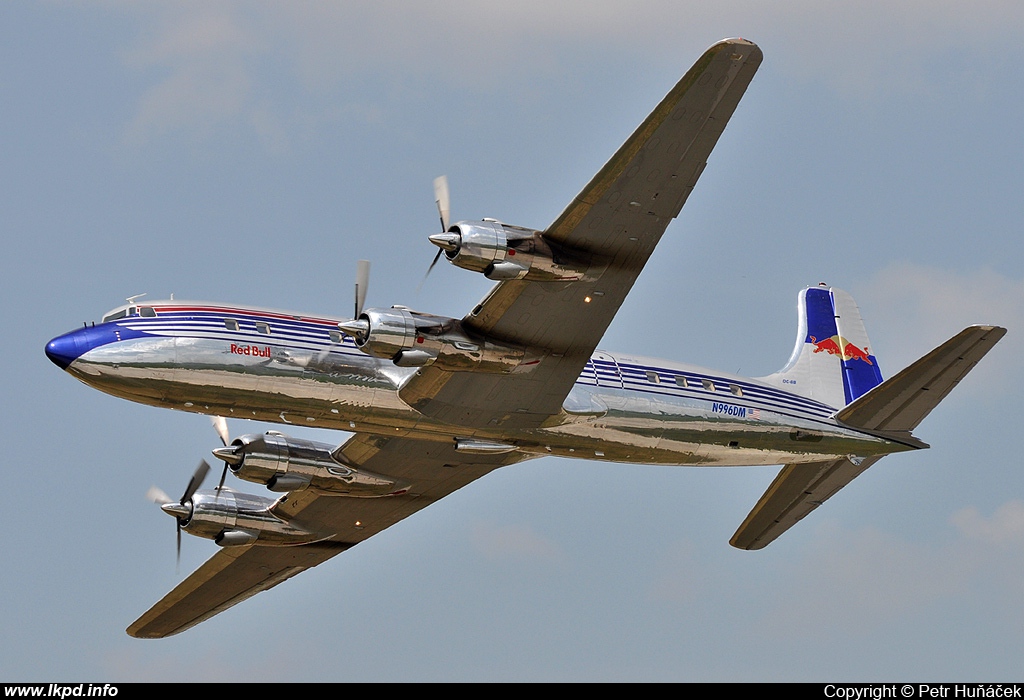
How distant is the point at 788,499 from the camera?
122 ft

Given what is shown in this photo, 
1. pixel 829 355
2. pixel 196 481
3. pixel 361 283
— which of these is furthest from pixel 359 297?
pixel 829 355

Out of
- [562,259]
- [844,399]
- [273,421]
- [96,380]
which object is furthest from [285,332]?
[844,399]

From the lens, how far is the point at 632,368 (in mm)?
33156

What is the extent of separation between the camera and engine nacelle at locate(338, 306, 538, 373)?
2803 centimetres

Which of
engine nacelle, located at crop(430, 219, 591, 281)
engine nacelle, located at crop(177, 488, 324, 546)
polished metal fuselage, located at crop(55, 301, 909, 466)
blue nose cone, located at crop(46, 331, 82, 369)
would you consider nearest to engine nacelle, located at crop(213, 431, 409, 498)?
engine nacelle, located at crop(177, 488, 324, 546)

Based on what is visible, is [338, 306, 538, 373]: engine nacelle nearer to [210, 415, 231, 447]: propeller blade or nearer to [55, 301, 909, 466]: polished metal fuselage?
[55, 301, 909, 466]: polished metal fuselage

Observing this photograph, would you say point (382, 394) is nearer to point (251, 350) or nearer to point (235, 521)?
point (251, 350)

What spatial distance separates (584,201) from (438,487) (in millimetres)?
11106

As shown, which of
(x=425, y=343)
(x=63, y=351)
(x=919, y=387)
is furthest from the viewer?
(x=919, y=387)

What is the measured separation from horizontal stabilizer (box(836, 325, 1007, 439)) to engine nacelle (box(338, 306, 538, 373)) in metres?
9.63

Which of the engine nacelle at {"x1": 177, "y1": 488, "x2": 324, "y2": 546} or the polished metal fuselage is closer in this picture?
the polished metal fuselage

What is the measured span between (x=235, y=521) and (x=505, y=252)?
541 inches

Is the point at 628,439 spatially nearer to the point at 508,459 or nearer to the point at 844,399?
the point at 508,459

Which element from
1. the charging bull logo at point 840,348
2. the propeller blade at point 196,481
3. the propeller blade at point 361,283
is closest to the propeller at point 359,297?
the propeller blade at point 361,283
